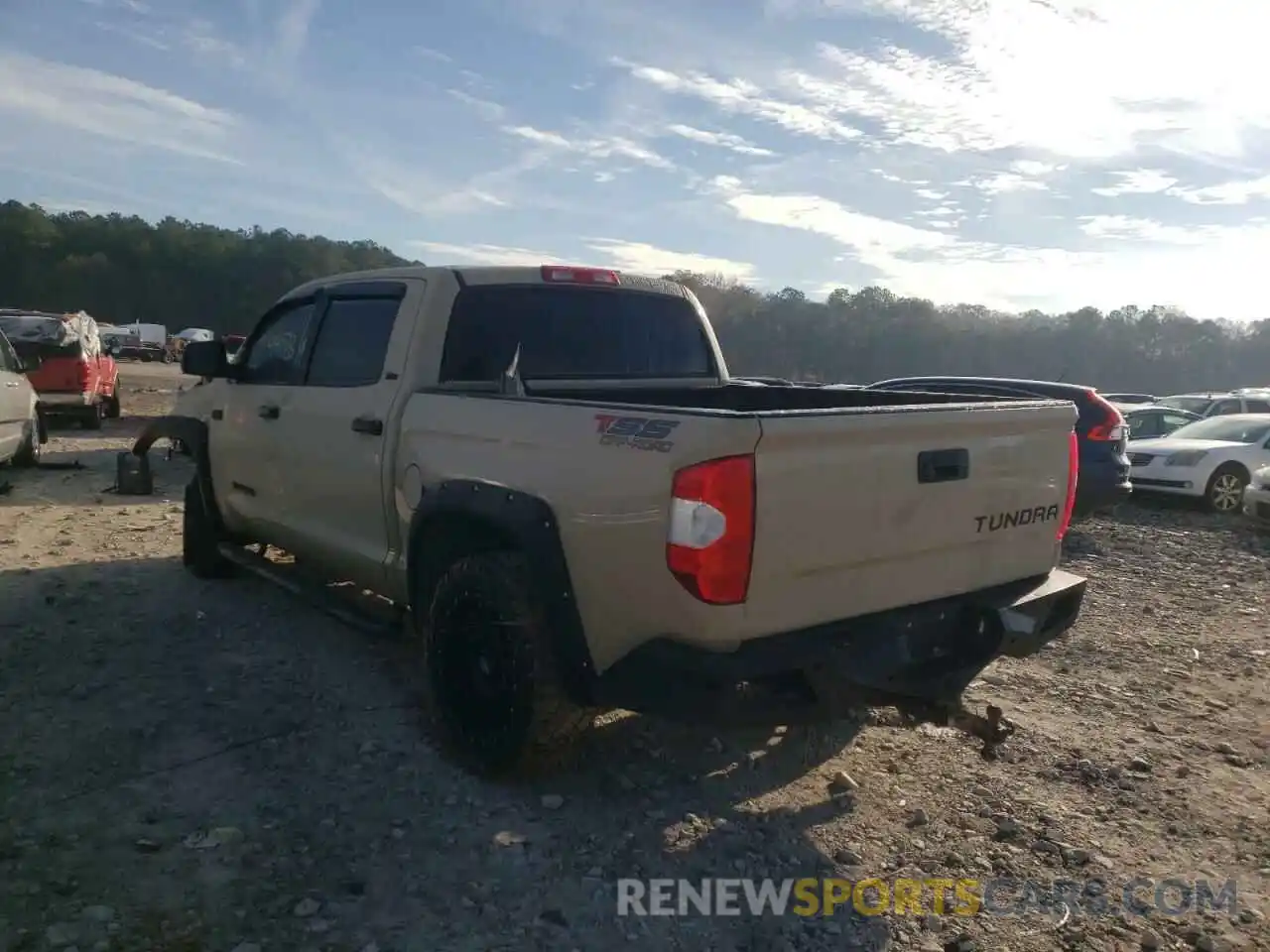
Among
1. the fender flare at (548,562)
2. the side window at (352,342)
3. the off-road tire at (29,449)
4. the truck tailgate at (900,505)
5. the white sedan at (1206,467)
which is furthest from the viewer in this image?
the white sedan at (1206,467)

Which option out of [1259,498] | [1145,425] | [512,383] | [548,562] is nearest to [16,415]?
[512,383]

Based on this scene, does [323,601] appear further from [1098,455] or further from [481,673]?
[1098,455]

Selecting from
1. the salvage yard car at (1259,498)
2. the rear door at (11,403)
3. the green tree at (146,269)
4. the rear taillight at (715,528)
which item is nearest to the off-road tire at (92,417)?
the rear door at (11,403)

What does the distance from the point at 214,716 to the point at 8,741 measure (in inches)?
29.7

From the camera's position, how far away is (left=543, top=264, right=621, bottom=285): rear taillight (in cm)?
467

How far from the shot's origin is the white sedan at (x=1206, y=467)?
11867 mm

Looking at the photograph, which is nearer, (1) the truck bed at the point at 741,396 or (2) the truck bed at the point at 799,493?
(2) the truck bed at the point at 799,493

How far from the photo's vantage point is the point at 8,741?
3969mm

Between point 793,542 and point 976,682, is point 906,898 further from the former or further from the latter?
point 976,682

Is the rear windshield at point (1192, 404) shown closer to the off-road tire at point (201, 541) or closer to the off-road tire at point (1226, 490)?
the off-road tire at point (1226, 490)

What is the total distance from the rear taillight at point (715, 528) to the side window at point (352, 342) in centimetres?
210

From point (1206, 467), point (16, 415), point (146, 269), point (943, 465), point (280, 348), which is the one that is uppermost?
point (146, 269)

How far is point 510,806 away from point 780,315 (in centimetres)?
3943

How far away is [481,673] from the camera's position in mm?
3672
